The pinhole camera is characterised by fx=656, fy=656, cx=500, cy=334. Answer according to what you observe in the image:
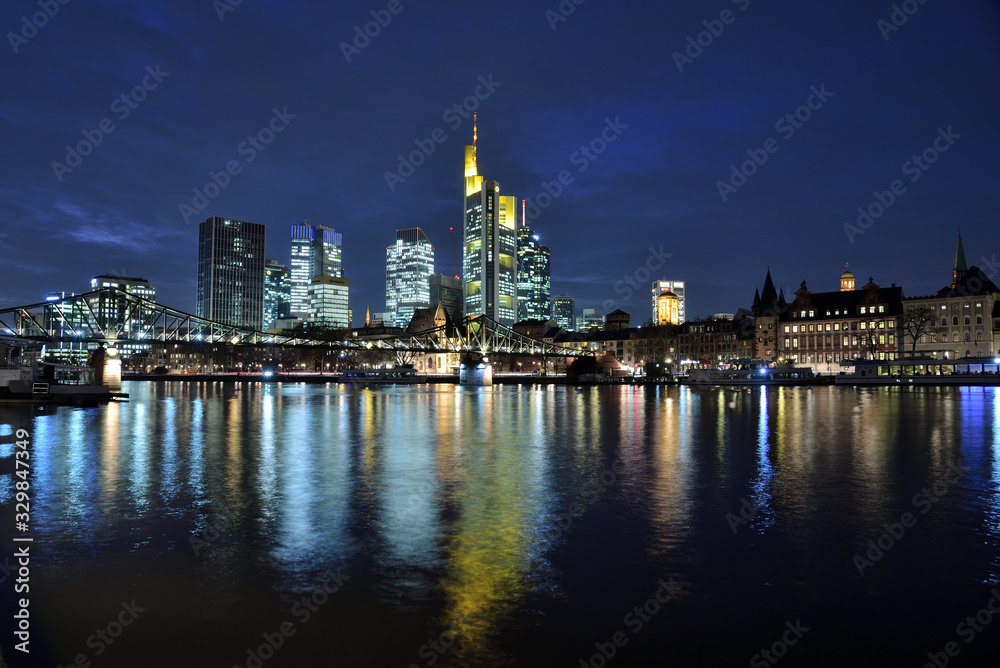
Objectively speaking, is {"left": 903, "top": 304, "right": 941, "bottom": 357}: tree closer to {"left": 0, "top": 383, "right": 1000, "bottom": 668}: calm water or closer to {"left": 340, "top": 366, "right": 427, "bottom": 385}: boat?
{"left": 340, "top": 366, "right": 427, "bottom": 385}: boat

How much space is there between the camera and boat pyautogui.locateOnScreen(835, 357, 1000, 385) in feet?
306

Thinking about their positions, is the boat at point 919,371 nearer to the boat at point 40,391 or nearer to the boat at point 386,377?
the boat at point 386,377

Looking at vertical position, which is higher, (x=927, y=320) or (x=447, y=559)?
(x=927, y=320)

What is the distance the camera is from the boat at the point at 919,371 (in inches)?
3671

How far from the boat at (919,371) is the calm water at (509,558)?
83910mm

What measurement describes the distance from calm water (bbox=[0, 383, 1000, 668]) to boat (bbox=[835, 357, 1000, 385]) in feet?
275

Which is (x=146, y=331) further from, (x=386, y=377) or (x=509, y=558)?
(x=509, y=558)

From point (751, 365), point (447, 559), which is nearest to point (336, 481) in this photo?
point (447, 559)

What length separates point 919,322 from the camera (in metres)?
118

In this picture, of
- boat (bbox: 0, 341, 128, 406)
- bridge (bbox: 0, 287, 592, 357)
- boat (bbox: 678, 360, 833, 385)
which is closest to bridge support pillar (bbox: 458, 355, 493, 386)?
bridge (bbox: 0, 287, 592, 357)

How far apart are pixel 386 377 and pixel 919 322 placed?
349ft

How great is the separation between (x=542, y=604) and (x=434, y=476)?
391 inches

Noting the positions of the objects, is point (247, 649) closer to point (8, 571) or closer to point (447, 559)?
point (447, 559)

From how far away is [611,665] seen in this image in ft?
22.8
